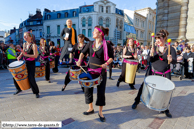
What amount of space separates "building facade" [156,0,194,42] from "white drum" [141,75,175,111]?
34.5ft

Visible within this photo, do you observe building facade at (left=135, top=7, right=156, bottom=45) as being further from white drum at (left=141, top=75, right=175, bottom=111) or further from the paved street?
white drum at (left=141, top=75, right=175, bottom=111)

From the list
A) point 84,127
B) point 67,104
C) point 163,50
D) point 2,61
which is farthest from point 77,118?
point 2,61

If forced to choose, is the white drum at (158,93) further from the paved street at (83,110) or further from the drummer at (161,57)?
the paved street at (83,110)

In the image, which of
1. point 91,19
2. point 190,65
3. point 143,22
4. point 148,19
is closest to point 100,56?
point 190,65

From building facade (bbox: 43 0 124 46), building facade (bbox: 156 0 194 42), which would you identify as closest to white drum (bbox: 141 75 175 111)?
building facade (bbox: 156 0 194 42)

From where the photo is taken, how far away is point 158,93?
105 inches

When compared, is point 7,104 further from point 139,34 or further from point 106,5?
point 139,34

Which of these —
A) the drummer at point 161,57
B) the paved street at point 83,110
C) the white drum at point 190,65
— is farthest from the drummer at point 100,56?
the white drum at point 190,65

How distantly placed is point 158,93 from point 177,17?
11762 millimetres

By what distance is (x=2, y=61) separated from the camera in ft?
33.1

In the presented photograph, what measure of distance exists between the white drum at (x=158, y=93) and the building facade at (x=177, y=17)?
1052 cm

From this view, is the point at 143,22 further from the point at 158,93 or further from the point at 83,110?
the point at 83,110

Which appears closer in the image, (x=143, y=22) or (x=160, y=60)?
(x=160, y=60)

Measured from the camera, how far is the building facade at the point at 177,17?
11109 millimetres
